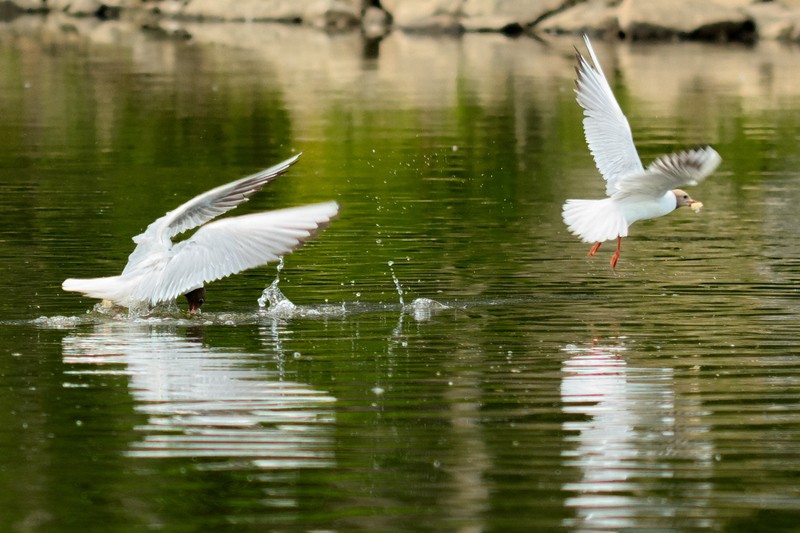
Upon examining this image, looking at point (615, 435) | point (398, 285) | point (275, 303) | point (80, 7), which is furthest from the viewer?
point (80, 7)

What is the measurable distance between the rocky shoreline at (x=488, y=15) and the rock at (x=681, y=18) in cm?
3

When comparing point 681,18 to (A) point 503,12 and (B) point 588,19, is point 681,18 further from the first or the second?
(A) point 503,12

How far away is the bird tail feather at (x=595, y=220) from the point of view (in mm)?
12930

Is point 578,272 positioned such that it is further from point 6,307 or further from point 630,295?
point 6,307

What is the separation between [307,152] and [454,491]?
16.0 metres

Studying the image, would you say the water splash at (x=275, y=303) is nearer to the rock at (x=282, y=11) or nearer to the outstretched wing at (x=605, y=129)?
the outstretched wing at (x=605, y=129)

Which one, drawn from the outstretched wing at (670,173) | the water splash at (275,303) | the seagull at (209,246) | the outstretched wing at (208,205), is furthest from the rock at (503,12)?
the seagull at (209,246)

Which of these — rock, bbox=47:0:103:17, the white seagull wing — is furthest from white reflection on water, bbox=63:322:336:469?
rock, bbox=47:0:103:17

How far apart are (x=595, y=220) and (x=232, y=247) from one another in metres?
3.24

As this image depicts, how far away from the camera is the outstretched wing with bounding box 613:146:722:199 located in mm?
11703

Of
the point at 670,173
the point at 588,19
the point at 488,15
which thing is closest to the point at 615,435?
the point at 670,173

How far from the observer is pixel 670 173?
12.4 metres

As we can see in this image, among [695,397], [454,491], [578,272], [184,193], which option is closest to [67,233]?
[184,193]

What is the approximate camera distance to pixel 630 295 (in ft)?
41.4
